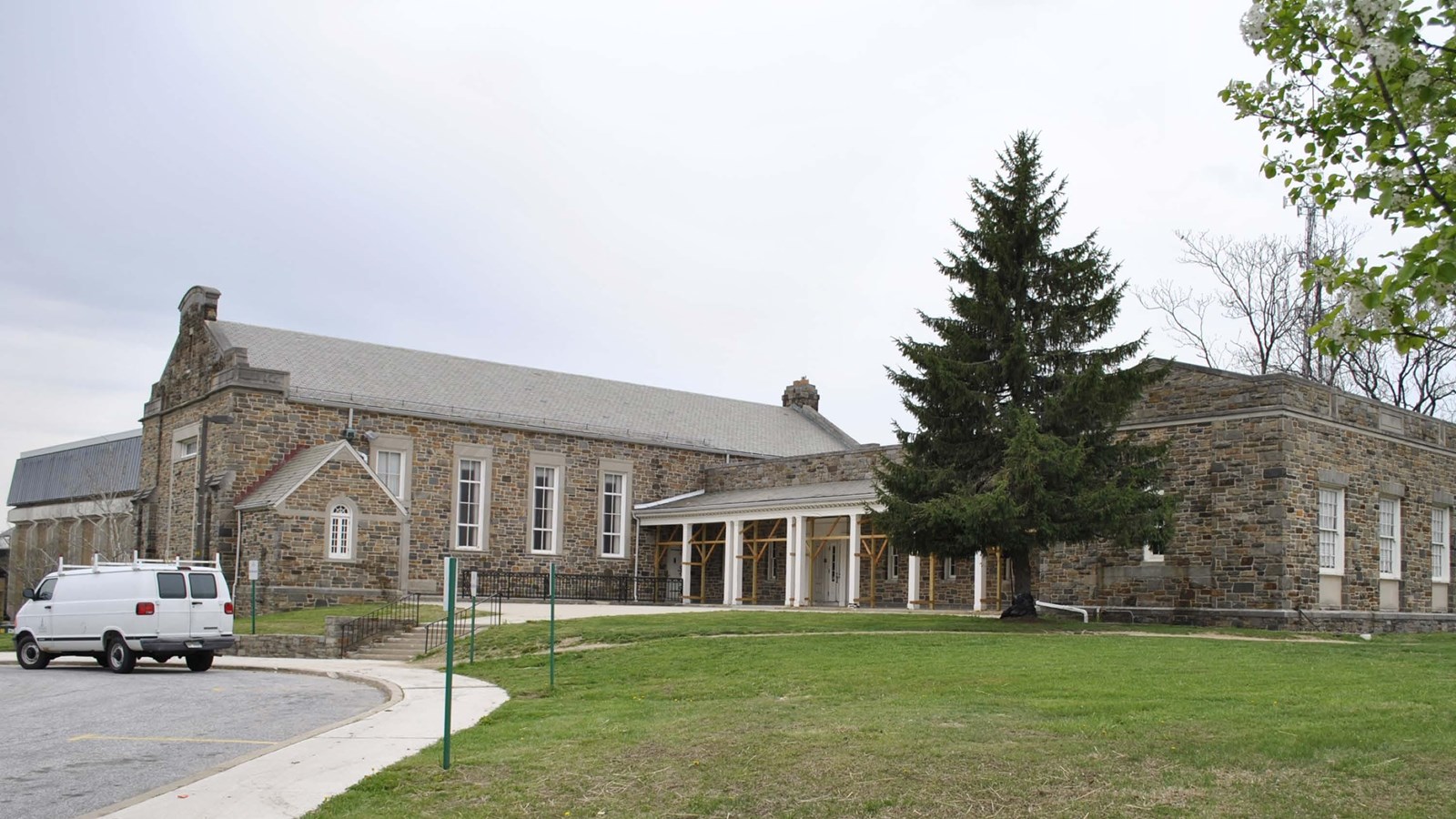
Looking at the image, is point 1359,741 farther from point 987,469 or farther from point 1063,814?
point 987,469

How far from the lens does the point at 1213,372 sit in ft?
85.7

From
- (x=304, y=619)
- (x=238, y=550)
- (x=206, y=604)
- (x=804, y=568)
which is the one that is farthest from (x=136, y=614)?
(x=804, y=568)

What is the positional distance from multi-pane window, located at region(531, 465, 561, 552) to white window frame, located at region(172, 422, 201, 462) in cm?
955

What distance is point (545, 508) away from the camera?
4034cm

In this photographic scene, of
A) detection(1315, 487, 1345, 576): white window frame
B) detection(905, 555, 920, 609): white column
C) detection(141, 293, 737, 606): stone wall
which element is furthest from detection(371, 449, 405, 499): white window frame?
detection(1315, 487, 1345, 576): white window frame

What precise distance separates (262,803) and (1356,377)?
4603cm

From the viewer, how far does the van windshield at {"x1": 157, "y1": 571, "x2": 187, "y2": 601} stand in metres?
20.8

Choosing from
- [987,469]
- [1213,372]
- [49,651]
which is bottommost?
[49,651]

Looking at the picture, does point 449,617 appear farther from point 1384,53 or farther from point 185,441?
point 185,441

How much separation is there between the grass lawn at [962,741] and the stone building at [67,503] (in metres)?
33.7

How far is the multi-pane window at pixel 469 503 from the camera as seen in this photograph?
38438 millimetres

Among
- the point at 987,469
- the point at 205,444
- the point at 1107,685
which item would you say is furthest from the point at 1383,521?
the point at 205,444

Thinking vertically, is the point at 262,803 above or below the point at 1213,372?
below

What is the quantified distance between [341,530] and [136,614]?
462 inches
